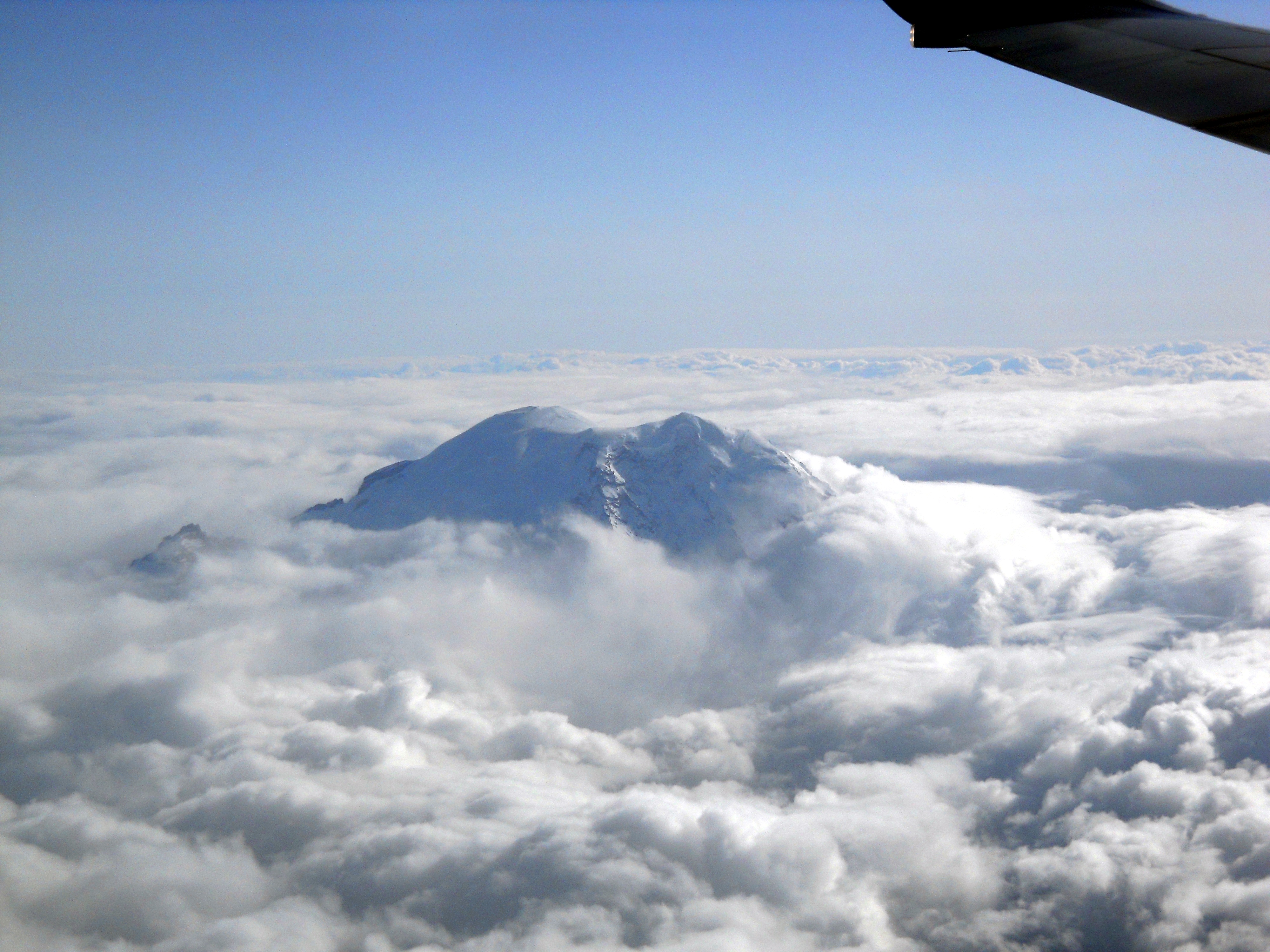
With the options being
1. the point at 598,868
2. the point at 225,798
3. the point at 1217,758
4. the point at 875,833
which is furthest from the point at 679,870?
the point at 1217,758

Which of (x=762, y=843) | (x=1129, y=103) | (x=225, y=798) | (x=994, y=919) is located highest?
(x=1129, y=103)

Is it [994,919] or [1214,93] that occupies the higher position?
[1214,93]

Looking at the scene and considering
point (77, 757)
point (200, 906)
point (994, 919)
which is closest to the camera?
point (200, 906)

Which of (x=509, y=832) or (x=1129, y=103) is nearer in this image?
(x=1129, y=103)

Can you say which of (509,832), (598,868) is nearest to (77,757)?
(509,832)

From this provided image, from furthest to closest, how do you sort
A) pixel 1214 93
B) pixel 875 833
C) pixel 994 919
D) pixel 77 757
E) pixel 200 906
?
pixel 77 757 < pixel 875 833 < pixel 994 919 < pixel 200 906 < pixel 1214 93

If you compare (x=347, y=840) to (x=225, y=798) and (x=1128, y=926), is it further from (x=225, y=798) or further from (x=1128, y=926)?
(x=1128, y=926)

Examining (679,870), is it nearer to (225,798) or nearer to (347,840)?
(347,840)
